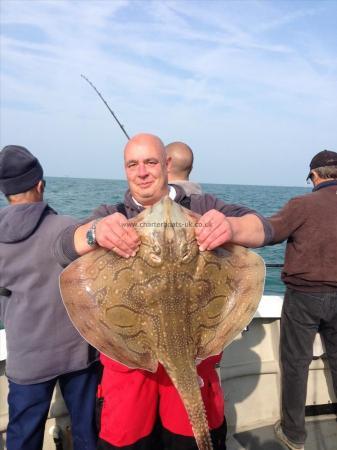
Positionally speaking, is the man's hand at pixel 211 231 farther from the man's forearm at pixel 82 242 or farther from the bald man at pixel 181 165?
the bald man at pixel 181 165

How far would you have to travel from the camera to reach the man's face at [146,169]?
2.70 m

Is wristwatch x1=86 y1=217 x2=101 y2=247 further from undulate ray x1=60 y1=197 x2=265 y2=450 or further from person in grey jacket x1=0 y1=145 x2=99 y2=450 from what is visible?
person in grey jacket x1=0 y1=145 x2=99 y2=450

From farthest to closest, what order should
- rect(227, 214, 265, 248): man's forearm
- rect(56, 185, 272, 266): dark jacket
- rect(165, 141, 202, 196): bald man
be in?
1. rect(165, 141, 202, 196): bald man
2. rect(56, 185, 272, 266): dark jacket
3. rect(227, 214, 265, 248): man's forearm

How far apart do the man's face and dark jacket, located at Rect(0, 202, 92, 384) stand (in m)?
0.64

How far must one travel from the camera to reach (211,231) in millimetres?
2297

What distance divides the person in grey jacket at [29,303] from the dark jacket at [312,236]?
2203 mm

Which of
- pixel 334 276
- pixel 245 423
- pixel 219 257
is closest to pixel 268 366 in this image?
pixel 245 423

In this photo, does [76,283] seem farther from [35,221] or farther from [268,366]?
[268,366]

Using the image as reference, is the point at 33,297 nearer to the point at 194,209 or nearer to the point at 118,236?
the point at 118,236

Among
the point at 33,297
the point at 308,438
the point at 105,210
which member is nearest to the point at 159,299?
the point at 105,210

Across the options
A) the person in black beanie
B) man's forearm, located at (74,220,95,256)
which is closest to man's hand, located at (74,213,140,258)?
man's forearm, located at (74,220,95,256)

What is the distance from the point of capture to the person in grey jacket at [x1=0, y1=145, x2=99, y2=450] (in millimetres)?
2928

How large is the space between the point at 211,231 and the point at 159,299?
0.49 meters

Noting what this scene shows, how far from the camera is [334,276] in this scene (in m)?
3.96
